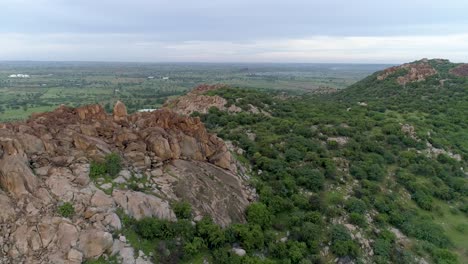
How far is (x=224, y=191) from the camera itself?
2069cm

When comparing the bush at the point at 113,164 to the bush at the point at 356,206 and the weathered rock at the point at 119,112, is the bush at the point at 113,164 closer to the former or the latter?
the weathered rock at the point at 119,112

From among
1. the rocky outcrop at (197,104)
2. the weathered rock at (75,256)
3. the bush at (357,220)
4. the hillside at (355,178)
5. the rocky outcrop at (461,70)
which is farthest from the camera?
the rocky outcrop at (461,70)

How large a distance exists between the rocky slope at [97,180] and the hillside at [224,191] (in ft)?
0.20

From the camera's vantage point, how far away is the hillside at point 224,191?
15.5m

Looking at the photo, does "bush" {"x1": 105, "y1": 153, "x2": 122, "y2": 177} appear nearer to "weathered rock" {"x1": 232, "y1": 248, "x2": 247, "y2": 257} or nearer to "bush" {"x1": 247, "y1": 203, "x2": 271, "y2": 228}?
"weathered rock" {"x1": 232, "y1": 248, "x2": 247, "y2": 257}

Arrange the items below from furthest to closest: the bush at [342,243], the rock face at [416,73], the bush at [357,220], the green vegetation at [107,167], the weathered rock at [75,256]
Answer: the rock face at [416,73] → the bush at [357,220] → the bush at [342,243] → the green vegetation at [107,167] → the weathered rock at [75,256]

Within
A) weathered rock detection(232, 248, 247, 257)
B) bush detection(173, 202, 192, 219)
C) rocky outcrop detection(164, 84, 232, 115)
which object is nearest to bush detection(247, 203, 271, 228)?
weathered rock detection(232, 248, 247, 257)

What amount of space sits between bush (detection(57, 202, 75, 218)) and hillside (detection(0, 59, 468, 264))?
6cm

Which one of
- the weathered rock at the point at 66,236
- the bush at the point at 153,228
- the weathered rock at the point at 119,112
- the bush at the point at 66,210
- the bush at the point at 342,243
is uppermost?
the weathered rock at the point at 119,112

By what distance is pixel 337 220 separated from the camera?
→ 22.9 meters

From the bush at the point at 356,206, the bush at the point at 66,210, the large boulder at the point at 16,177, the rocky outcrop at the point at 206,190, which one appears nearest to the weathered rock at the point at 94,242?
the bush at the point at 66,210

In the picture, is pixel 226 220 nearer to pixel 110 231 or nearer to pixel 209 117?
pixel 110 231

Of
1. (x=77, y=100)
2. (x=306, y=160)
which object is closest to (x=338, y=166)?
(x=306, y=160)

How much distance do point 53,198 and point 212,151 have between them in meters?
10.4
